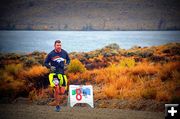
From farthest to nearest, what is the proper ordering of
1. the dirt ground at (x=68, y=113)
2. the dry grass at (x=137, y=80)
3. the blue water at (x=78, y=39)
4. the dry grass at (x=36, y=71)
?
1. the dry grass at (x=36, y=71)
2. the blue water at (x=78, y=39)
3. the dry grass at (x=137, y=80)
4. the dirt ground at (x=68, y=113)

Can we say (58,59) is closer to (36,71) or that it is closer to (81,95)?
(36,71)

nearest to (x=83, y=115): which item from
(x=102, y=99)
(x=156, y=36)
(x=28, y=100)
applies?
(x=102, y=99)

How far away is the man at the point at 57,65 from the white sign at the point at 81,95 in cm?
31

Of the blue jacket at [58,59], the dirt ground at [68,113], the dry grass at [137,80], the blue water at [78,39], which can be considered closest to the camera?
the dirt ground at [68,113]

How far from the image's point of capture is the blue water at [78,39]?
1252 cm

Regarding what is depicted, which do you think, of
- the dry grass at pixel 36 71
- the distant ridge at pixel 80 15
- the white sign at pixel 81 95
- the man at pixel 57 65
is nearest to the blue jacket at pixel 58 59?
the man at pixel 57 65

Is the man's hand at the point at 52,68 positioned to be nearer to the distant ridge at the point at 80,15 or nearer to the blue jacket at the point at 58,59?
the blue jacket at the point at 58,59

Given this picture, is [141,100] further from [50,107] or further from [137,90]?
[50,107]

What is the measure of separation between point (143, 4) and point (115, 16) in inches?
31.7

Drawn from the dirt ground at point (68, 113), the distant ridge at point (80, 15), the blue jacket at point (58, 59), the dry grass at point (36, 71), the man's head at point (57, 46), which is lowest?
the dirt ground at point (68, 113)

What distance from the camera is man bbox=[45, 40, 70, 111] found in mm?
12680

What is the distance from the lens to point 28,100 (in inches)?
509

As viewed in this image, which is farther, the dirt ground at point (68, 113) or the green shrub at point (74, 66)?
the green shrub at point (74, 66)

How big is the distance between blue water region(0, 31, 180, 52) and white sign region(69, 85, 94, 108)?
3.25ft
